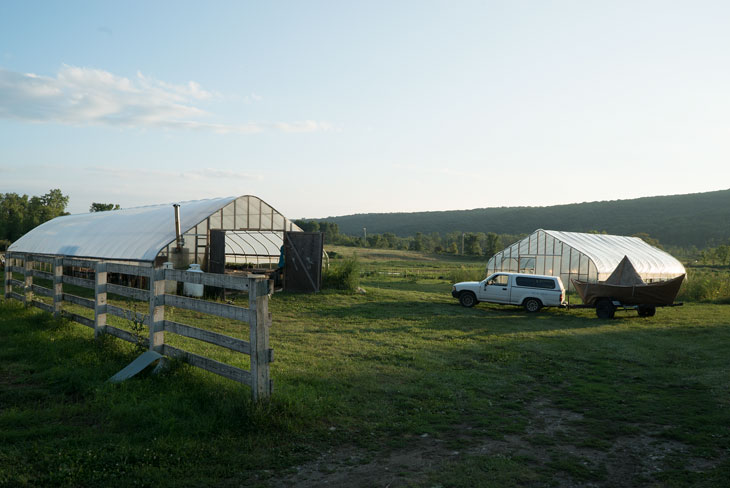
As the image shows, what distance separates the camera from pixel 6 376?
716cm

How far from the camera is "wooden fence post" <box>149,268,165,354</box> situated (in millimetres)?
7211

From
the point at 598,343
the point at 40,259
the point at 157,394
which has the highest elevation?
the point at 40,259

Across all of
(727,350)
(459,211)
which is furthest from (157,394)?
(459,211)

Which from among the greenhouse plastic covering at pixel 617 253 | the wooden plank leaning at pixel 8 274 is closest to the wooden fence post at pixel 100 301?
the wooden plank leaning at pixel 8 274

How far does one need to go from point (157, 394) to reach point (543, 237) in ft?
88.5

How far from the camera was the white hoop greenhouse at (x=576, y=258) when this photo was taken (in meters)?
28.1

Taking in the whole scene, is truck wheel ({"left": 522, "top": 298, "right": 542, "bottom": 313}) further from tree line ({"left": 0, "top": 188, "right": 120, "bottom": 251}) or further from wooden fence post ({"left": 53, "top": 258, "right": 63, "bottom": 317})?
tree line ({"left": 0, "top": 188, "right": 120, "bottom": 251})

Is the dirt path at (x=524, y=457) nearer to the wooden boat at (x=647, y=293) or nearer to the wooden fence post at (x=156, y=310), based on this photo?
the wooden fence post at (x=156, y=310)

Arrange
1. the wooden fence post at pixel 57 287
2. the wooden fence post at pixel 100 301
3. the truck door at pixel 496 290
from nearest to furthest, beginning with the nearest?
the wooden fence post at pixel 100 301, the wooden fence post at pixel 57 287, the truck door at pixel 496 290

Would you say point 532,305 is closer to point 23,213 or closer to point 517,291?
point 517,291

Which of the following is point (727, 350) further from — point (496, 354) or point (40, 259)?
point (40, 259)

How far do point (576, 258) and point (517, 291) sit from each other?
973cm

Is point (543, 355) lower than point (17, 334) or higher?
lower

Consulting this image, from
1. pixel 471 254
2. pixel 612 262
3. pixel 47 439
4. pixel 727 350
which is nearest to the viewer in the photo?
pixel 47 439
